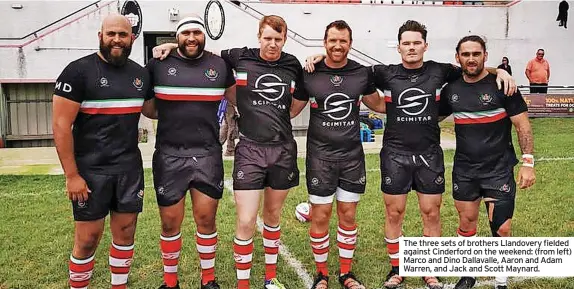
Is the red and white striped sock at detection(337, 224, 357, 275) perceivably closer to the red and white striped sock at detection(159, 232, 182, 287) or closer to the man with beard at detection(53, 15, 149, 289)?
the red and white striped sock at detection(159, 232, 182, 287)

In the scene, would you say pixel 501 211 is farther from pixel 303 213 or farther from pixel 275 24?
pixel 303 213

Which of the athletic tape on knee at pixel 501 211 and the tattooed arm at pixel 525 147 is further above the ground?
the tattooed arm at pixel 525 147

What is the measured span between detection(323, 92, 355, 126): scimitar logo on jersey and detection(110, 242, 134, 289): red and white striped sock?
1919 millimetres

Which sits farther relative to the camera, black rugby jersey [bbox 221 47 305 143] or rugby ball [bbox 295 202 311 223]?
rugby ball [bbox 295 202 311 223]

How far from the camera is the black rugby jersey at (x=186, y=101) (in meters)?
4.45

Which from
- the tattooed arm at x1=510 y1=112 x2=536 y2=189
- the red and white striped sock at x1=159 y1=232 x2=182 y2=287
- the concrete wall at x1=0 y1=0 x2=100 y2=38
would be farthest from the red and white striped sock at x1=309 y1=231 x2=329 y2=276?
the concrete wall at x1=0 y1=0 x2=100 y2=38

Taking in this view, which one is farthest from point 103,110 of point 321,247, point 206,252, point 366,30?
point 366,30

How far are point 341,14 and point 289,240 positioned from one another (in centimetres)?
1615

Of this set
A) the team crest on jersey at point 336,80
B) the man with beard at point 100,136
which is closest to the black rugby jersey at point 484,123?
the team crest on jersey at point 336,80

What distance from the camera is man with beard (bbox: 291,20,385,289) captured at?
476 centimetres

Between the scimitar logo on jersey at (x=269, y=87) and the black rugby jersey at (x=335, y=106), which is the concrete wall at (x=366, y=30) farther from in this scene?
the black rugby jersey at (x=335, y=106)

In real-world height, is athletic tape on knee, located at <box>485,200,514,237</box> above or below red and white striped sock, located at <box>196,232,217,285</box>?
above

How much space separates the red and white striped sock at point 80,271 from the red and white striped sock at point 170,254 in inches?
24.5

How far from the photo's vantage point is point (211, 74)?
4.54 meters
